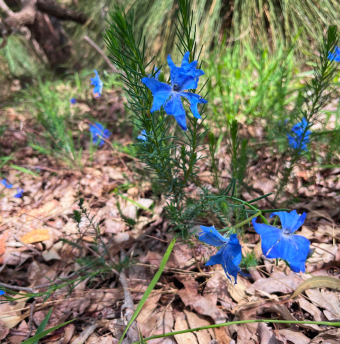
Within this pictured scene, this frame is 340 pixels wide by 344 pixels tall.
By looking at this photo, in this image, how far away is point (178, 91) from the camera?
31.4 inches

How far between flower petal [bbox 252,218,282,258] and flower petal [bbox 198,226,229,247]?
11cm

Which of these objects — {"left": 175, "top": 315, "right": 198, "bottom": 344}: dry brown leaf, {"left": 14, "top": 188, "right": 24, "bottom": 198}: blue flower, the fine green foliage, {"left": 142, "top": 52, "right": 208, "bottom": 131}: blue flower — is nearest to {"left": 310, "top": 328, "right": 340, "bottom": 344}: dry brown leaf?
{"left": 175, "top": 315, "right": 198, "bottom": 344}: dry brown leaf

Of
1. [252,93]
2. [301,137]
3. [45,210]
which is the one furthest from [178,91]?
[252,93]

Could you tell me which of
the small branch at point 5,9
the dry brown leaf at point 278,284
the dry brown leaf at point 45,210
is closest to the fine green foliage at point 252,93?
the dry brown leaf at point 278,284

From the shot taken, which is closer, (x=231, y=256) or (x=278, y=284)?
(x=231, y=256)

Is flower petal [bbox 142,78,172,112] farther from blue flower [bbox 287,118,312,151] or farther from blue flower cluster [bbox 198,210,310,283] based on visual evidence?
blue flower [bbox 287,118,312,151]

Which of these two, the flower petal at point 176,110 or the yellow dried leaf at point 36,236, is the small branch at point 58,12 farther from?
the flower petal at point 176,110

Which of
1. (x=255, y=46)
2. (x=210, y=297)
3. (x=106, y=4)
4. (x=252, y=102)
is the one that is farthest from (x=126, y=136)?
(x=106, y=4)

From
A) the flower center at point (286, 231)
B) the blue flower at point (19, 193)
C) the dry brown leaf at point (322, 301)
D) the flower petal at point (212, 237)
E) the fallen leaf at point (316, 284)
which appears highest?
the blue flower at point (19, 193)

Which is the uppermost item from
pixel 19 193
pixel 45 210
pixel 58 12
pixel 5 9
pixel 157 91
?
A: pixel 58 12

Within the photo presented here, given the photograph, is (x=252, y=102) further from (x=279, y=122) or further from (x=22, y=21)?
(x=22, y=21)

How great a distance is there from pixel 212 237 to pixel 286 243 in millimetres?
245

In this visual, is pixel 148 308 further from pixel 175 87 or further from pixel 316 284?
pixel 175 87

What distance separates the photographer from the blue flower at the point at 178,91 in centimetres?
71
